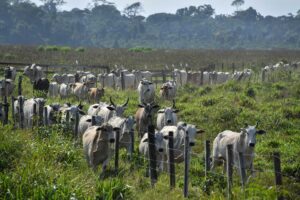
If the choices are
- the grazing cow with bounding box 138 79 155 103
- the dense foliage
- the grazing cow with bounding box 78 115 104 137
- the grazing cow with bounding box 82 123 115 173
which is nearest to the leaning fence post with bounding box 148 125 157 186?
the grazing cow with bounding box 82 123 115 173

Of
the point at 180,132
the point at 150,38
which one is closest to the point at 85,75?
the point at 180,132

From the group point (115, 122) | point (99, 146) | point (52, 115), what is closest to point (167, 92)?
point (52, 115)

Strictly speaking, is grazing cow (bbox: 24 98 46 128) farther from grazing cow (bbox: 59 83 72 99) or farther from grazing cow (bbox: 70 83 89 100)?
grazing cow (bbox: 59 83 72 99)

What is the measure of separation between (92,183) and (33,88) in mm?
18007

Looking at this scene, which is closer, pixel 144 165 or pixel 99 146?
pixel 99 146

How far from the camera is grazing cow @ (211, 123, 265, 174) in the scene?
38.0 feet

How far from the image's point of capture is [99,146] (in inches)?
454

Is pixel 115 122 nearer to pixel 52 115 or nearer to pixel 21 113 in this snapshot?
pixel 52 115

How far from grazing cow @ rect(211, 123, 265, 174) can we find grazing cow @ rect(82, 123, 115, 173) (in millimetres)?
2600

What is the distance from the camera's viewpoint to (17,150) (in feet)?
32.5

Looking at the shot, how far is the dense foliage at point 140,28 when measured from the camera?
401 feet

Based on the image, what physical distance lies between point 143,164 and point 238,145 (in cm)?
233

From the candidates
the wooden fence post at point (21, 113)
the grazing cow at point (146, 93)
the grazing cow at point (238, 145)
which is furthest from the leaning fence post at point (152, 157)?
the grazing cow at point (146, 93)

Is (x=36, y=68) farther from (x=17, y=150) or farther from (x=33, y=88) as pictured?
(x=17, y=150)
